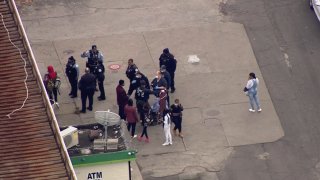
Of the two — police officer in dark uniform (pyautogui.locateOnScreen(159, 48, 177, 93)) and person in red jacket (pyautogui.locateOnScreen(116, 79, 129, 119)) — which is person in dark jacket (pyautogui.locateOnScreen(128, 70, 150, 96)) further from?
police officer in dark uniform (pyautogui.locateOnScreen(159, 48, 177, 93))

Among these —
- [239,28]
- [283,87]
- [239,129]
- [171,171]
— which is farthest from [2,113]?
[239,28]

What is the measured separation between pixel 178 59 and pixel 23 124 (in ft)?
37.6

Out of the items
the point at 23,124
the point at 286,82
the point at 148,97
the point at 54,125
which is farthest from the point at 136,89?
the point at 23,124

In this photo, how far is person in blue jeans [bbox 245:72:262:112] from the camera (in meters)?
30.0

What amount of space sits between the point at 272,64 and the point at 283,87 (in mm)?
1293

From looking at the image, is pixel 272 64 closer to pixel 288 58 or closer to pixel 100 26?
pixel 288 58

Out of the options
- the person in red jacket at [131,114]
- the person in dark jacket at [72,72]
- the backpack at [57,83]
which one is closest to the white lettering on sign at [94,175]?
the person in red jacket at [131,114]

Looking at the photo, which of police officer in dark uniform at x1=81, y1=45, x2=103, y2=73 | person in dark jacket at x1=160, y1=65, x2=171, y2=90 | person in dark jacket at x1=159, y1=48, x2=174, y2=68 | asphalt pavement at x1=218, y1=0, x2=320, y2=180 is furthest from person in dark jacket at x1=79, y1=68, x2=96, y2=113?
asphalt pavement at x1=218, y1=0, x2=320, y2=180

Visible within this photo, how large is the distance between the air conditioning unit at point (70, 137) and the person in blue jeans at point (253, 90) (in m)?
6.15

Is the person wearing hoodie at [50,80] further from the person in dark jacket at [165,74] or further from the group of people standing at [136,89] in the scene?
the person in dark jacket at [165,74]

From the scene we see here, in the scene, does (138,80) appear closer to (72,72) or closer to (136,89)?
(136,89)

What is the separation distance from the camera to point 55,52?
3409 centimetres

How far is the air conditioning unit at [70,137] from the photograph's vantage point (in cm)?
2561

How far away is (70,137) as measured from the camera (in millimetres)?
25750
